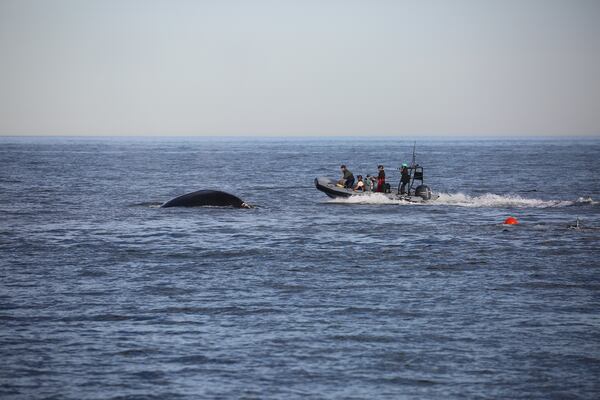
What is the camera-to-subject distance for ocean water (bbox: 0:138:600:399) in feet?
40.9

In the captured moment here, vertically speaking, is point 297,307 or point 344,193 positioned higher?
point 344,193

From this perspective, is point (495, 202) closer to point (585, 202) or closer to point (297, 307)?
point (585, 202)

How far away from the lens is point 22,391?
11898mm

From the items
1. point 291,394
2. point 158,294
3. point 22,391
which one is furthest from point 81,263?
point 291,394

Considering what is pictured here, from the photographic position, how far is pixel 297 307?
17.0 m

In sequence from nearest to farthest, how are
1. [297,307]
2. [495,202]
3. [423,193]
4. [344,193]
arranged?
[297,307] < [423,193] < [344,193] < [495,202]

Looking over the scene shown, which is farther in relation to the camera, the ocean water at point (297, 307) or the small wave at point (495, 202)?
the small wave at point (495, 202)

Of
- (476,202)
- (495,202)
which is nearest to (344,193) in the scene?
(476,202)

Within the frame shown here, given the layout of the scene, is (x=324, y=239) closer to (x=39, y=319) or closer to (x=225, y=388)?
(x=39, y=319)

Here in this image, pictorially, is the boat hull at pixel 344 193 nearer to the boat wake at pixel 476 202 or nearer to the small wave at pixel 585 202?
the boat wake at pixel 476 202

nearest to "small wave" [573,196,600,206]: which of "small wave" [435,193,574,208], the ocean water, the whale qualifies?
"small wave" [435,193,574,208]

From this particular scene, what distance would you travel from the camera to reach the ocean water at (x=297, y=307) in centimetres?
→ 1245

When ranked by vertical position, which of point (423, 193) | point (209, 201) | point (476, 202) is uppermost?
point (423, 193)

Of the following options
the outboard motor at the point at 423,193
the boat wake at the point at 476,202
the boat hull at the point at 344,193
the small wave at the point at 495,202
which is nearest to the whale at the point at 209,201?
the boat hull at the point at 344,193
